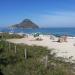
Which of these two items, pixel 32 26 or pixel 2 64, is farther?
pixel 32 26

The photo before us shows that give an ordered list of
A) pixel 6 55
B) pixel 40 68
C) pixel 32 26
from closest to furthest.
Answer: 1. pixel 40 68
2. pixel 6 55
3. pixel 32 26

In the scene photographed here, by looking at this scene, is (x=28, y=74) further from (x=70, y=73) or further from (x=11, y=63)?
(x=11, y=63)

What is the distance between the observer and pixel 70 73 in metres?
13.7

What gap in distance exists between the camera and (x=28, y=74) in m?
13.3

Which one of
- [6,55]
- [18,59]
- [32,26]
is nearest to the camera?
[18,59]

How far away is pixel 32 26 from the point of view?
8094 centimetres

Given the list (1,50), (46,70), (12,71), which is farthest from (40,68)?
(1,50)

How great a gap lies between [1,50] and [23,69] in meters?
7.73

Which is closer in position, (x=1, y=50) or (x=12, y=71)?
(x=12, y=71)

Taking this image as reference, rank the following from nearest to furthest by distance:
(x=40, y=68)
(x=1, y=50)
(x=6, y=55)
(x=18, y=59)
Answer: (x=40, y=68)
(x=18, y=59)
(x=6, y=55)
(x=1, y=50)

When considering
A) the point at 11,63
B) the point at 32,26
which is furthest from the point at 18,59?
the point at 32,26

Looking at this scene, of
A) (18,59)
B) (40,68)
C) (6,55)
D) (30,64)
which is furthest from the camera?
(6,55)

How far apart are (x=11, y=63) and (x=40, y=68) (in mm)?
2812

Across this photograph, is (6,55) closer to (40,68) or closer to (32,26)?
(40,68)
